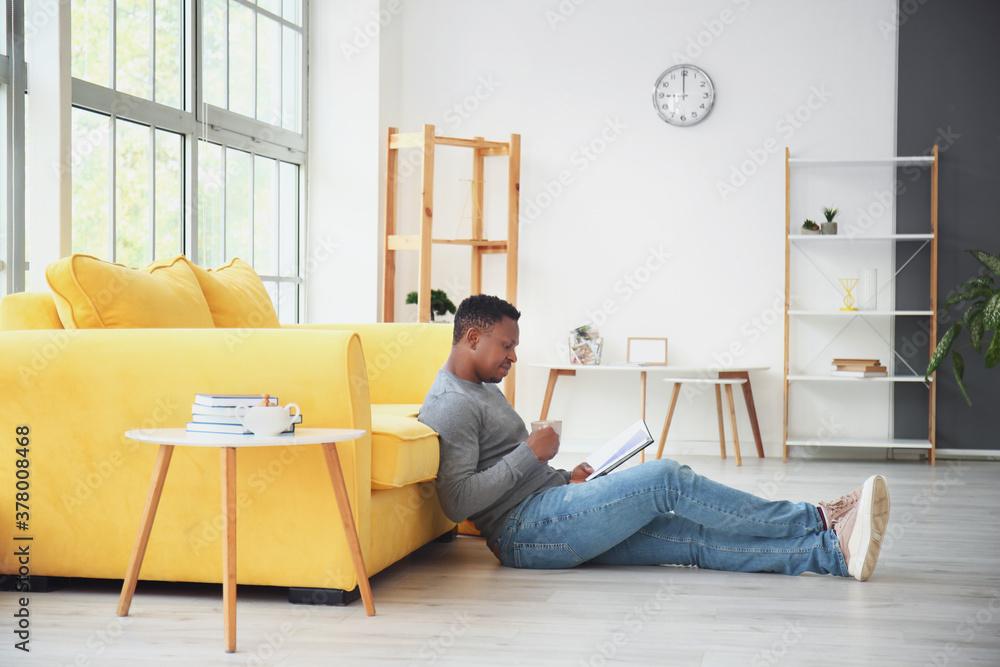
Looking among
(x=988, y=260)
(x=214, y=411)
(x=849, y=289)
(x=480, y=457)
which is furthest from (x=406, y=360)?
(x=988, y=260)

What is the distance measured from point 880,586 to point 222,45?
139 inches

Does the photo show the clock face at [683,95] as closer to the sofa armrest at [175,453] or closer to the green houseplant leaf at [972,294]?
the green houseplant leaf at [972,294]

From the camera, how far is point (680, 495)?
2297mm

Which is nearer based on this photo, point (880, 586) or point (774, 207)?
point (880, 586)

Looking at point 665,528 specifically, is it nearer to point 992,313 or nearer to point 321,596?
point 321,596

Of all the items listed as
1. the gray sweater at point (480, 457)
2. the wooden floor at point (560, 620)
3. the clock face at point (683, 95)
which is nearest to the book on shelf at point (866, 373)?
the clock face at point (683, 95)

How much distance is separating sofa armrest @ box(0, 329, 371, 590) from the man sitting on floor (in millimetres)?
305

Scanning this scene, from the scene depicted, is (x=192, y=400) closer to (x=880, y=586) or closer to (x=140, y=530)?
(x=140, y=530)

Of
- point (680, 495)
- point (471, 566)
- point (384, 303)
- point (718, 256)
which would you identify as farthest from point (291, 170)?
point (680, 495)

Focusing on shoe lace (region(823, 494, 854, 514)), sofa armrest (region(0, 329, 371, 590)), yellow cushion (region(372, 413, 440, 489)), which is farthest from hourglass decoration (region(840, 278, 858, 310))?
sofa armrest (region(0, 329, 371, 590))

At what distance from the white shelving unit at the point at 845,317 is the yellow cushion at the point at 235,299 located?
2.79m

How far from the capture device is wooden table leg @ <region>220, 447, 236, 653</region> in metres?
1.85

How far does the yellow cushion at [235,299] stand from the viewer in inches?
115

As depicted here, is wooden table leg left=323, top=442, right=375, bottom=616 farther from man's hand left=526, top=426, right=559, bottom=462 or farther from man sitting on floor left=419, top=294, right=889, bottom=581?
man's hand left=526, top=426, right=559, bottom=462
